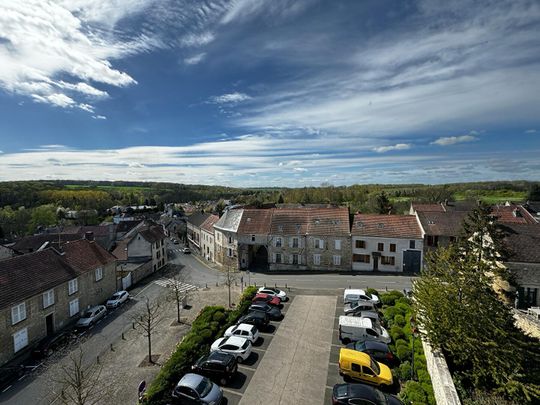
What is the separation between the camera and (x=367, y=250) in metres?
44.6

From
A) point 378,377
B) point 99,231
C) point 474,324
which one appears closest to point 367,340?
point 378,377

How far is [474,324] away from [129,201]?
194318mm

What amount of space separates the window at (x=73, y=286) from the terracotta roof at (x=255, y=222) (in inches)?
938

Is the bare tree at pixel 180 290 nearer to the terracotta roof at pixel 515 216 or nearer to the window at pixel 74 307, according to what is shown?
the window at pixel 74 307

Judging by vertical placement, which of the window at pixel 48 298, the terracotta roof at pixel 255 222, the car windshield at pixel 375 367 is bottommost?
the car windshield at pixel 375 367

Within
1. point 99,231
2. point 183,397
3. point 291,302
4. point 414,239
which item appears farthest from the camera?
point 99,231

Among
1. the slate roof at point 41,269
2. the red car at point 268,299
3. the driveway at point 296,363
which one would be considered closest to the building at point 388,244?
the driveway at point 296,363

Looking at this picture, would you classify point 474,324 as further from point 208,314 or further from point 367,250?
point 367,250

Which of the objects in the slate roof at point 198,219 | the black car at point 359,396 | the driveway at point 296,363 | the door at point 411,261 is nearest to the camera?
the black car at point 359,396

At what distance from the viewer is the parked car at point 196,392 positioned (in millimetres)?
15906

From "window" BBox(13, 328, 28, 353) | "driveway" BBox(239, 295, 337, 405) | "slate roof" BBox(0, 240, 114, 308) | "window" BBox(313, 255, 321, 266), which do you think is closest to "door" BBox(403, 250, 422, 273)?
"window" BBox(313, 255, 321, 266)

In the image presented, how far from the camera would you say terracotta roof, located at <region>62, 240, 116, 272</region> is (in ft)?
106

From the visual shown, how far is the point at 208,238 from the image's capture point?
61375mm

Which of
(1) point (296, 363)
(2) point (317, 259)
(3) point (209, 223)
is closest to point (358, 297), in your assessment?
(1) point (296, 363)
